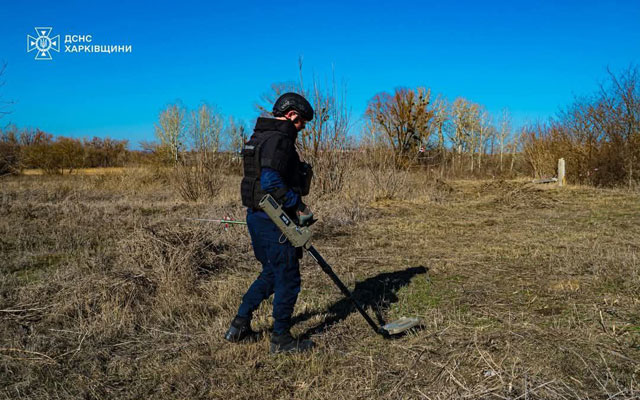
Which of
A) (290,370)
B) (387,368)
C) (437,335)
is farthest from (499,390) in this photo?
(290,370)

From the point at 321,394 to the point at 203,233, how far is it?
3743 millimetres

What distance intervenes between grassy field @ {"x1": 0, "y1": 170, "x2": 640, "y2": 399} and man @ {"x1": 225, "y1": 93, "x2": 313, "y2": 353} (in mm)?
463

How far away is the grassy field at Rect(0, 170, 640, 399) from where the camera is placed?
3.12m

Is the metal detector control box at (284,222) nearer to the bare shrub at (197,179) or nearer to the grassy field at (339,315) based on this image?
the grassy field at (339,315)

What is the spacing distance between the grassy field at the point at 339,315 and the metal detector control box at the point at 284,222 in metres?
0.88

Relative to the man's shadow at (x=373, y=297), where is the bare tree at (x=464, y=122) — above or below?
above

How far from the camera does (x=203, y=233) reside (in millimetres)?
6309

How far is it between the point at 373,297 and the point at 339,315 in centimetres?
68

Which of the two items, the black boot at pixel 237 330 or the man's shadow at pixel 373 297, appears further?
the man's shadow at pixel 373 297

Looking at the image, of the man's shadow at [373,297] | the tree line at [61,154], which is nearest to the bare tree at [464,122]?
the tree line at [61,154]

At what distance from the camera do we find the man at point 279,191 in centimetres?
332

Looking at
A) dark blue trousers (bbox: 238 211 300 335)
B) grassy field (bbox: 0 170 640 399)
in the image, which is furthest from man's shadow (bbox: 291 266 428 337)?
dark blue trousers (bbox: 238 211 300 335)

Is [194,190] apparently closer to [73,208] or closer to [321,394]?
[73,208]

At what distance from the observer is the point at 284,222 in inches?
129
